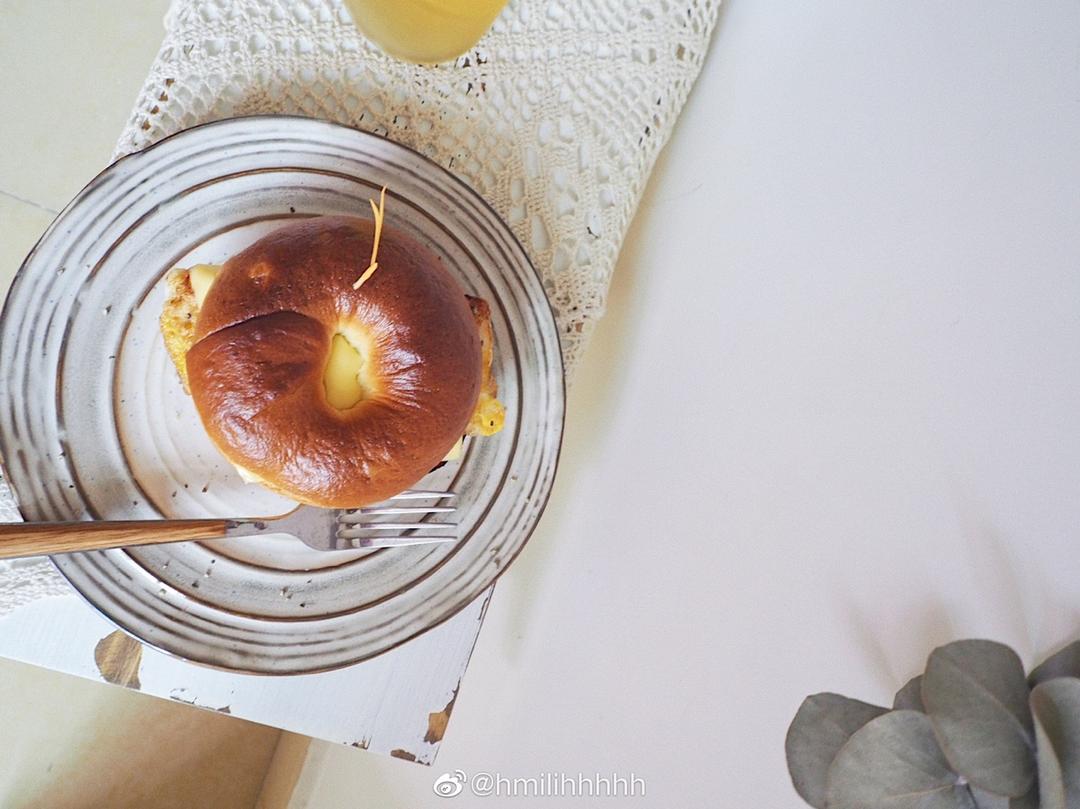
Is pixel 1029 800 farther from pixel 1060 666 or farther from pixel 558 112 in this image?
pixel 558 112

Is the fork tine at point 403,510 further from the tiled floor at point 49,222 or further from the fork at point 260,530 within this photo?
the tiled floor at point 49,222

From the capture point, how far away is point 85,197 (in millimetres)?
696

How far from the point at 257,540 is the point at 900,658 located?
53 centimetres

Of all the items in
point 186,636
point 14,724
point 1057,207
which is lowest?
point 14,724

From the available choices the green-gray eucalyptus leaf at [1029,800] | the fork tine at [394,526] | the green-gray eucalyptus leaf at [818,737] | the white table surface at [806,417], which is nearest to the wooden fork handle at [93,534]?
the fork tine at [394,526]

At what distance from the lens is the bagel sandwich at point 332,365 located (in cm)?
61

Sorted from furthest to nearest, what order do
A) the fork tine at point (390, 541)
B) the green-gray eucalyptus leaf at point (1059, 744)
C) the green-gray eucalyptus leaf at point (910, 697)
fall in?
1. the fork tine at point (390, 541)
2. the green-gray eucalyptus leaf at point (910, 697)
3. the green-gray eucalyptus leaf at point (1059, 744)

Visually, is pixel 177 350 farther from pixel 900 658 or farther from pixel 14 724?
pixel 14 724

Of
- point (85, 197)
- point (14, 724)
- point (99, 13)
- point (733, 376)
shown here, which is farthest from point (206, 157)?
point (14, 724)

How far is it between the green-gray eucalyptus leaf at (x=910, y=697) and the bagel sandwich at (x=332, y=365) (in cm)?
37

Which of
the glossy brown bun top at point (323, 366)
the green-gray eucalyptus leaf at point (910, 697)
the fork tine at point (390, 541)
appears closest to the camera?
the green-gray eucalyptus leaf at point (910, 697)

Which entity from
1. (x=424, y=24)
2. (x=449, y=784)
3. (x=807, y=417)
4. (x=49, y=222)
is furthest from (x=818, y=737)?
(x=49, y=222)

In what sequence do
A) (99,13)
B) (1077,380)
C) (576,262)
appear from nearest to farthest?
(1077,380)
(576,262)
(99,13)

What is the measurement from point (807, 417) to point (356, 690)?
1.61 ft
